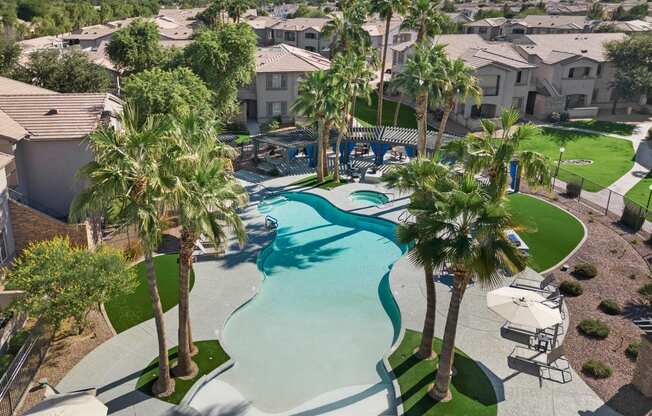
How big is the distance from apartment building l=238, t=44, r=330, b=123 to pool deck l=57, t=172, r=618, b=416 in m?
28.0

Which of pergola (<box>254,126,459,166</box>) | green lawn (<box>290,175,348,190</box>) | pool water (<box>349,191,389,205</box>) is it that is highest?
pergola (<box>254,126,459,166</box>)

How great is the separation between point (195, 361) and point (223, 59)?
32.5 meters

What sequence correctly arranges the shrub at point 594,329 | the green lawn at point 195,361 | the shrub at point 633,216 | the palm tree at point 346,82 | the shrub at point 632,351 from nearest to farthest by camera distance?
1. the green lawn at point 195,361
2. the shrub at point 632,351
3. the shrub at point 594,329
4. the shrub at point 633,216
5. the palm tree at point 346,82

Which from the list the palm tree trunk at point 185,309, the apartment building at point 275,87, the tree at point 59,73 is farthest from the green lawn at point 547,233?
the tree at point 59,73

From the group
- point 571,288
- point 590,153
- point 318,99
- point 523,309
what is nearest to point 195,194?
point 523,309

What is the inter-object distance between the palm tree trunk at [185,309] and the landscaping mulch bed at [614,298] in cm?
1468

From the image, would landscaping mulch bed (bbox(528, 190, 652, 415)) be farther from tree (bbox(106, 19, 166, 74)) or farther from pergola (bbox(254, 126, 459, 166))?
tree (bbox(106, 19, 166, 74))

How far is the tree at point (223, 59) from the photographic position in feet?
153

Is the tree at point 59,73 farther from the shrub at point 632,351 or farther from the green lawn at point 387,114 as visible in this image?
the shrub at point 632,351

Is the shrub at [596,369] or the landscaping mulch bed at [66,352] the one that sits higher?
the shrub at [596,369]

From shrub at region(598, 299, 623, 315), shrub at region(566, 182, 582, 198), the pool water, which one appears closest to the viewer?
shrub at region(598, 299, 623, 315)

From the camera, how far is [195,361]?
20750 millimetres

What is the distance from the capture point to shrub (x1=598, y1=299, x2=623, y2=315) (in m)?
24.0

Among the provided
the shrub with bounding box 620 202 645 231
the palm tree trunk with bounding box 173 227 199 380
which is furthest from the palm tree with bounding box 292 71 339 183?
the palm tree trunk with bounding box 173 227 199 380
